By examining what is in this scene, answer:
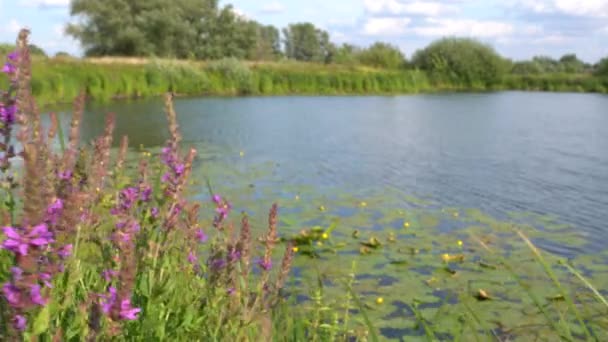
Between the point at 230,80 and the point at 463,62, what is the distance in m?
18.8

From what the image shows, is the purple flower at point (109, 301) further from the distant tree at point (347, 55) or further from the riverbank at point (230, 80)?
the distant tree at point (347, 55)

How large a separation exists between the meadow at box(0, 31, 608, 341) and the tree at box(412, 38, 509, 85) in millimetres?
32274

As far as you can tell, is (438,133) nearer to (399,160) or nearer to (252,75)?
(399,160)

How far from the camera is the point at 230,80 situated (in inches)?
1153

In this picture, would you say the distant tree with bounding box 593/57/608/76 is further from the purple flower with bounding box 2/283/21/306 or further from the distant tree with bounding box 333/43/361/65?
the purple flower with bounding box 2/283/21/306

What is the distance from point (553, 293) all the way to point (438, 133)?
11.7m

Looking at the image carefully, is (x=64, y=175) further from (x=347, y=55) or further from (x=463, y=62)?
(x=347, y=55)

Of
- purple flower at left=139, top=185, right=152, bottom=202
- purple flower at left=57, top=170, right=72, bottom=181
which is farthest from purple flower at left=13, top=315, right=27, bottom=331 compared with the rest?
purple flower at left=139, top=185, right=152, bottom=202

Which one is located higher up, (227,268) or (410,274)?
(227,268)

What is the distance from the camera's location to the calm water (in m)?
8.96

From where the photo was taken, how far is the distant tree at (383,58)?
4494 centimetres

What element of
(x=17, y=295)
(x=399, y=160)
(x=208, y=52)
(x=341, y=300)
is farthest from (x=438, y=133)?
(x=208, y=52)

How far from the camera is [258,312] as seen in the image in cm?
236

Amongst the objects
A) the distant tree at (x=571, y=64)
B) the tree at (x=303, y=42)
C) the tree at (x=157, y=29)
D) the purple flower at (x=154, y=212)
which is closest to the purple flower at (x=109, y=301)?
the purple flower at (x=154, y=212)
